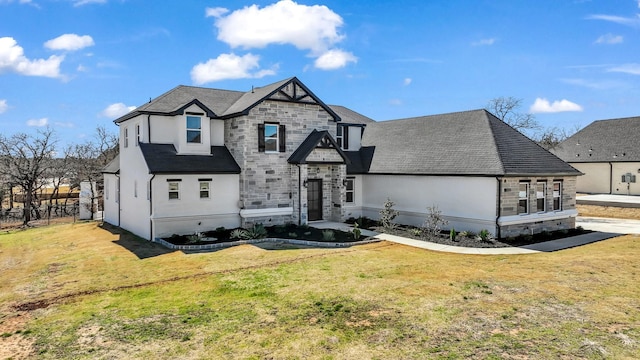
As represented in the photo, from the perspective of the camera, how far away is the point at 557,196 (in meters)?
21.5

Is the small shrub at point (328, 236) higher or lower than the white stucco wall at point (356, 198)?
lower

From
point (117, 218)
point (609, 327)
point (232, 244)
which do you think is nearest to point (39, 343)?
point (232, 244)

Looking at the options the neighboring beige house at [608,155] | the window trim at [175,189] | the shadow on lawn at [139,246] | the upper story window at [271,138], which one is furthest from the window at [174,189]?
the neighboring beige house at [608,155]

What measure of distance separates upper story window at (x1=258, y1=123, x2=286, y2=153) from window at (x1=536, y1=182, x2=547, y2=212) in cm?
1304

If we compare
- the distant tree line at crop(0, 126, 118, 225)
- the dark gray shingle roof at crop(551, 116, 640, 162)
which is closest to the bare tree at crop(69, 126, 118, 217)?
the distant tree line at crop(0, 126, 118, 225)

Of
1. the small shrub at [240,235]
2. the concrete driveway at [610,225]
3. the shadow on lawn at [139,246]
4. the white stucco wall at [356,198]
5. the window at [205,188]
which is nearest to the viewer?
the shadow on lawn at [139,246]

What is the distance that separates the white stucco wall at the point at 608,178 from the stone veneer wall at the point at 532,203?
1814 centimetres

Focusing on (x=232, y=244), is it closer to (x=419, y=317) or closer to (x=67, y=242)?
(x=67, y=242)

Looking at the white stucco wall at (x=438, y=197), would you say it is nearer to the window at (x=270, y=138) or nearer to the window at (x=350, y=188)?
the window at (x=350, y=188)

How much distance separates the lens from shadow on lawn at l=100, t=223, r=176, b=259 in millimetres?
16250

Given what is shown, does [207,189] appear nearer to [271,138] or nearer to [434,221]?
[271,138]

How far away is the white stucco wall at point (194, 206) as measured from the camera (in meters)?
18.7

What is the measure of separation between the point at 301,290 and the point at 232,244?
733cm

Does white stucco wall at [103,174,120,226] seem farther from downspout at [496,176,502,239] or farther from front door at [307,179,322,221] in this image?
downspout at [496,176,502,239]
